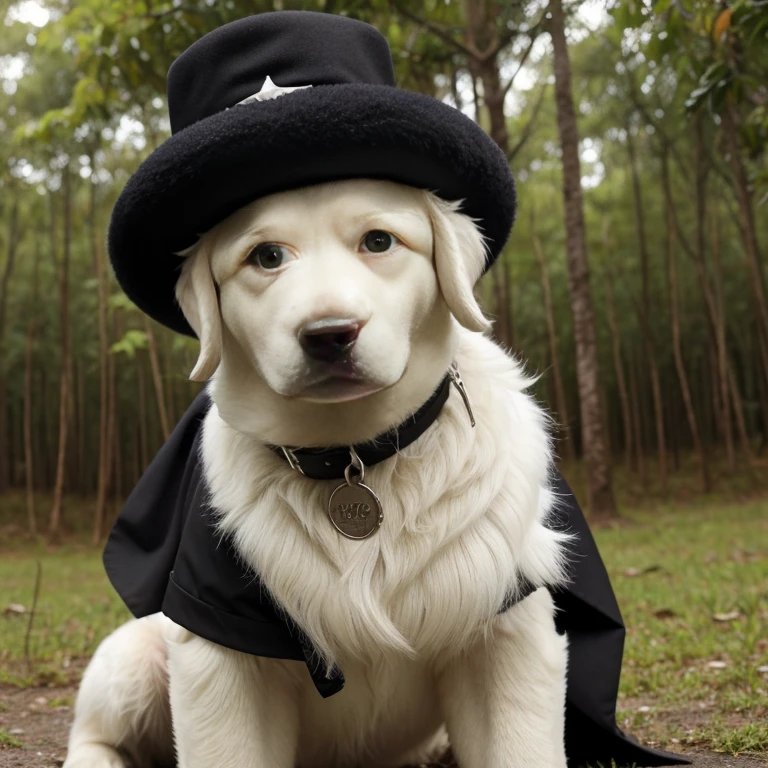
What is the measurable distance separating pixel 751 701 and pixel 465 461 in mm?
1700

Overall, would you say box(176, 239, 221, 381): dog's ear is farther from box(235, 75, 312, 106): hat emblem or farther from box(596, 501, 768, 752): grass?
box(596, 501, 768, 752): grass

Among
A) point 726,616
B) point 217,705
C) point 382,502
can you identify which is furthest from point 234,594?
point 726,616

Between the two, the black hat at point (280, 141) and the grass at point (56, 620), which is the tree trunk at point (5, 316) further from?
the black hat at point (280, 141)

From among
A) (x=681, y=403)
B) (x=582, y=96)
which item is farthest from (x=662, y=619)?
(x=681, y=403)

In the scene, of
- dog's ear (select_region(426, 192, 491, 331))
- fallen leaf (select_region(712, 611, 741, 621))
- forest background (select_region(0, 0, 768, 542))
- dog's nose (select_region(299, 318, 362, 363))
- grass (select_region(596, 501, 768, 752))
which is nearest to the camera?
dog's nose (select_region(299, 318, 362, 363))

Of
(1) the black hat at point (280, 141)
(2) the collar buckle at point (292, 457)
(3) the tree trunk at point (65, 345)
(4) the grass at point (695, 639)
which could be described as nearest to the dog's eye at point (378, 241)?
(1) the black hat at point (280, 141)

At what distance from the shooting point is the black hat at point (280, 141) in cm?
187

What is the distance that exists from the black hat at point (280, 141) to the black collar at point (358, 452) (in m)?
0.48

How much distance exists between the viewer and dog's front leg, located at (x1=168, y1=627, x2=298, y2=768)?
2062mm

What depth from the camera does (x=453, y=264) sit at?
2004 mm

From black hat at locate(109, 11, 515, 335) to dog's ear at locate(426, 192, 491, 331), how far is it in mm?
55

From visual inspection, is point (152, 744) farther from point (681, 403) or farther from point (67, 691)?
point (681, 403)

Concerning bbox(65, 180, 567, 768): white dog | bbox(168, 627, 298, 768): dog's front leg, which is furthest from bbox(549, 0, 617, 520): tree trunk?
bbox(168, 627, 298, 768): dog's front leg

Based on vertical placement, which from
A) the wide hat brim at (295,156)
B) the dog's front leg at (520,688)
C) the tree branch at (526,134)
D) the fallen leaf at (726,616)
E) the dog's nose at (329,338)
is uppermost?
the tree branch at (526,134)
